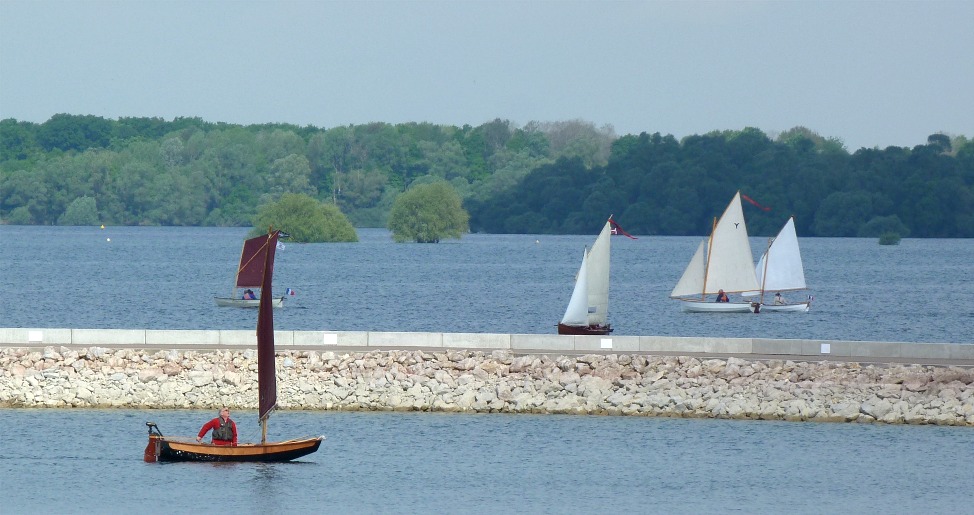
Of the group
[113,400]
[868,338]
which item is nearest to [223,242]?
[868,338]

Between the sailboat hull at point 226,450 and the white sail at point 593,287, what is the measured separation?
26.2 metres

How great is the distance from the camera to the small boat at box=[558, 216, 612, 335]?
5847cm

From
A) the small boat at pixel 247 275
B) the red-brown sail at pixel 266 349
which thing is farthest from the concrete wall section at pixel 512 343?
the small boat at pixel 247 275

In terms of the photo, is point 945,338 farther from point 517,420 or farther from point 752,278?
point 517,420

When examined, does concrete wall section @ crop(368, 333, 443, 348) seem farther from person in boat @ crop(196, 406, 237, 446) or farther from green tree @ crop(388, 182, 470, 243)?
green tree @ crop(388, 182, 470, 243)

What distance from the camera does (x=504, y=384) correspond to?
3978 centimetres

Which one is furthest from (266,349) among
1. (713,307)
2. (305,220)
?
(305,220)

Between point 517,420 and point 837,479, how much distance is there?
846cm

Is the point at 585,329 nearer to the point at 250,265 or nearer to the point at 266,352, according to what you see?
the point at 250,265

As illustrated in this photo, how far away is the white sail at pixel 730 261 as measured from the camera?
80062 mm

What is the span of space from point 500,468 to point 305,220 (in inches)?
5509

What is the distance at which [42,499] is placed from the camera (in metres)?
31.3

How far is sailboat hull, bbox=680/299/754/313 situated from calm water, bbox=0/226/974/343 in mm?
824

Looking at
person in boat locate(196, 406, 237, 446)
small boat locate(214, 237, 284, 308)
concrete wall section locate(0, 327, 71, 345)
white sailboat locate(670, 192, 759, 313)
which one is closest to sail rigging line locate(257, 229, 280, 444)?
person in boat locate(196, 406, 237, 446)
